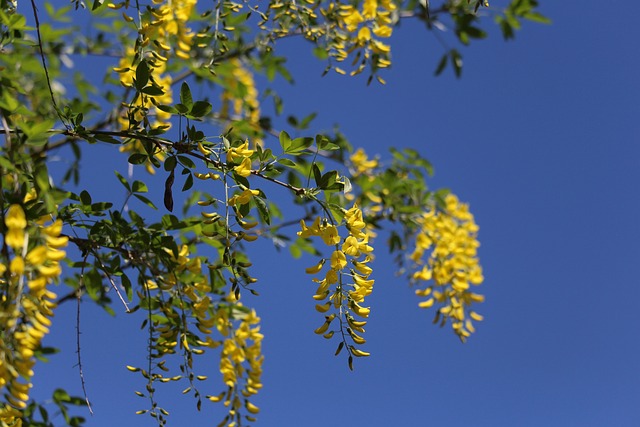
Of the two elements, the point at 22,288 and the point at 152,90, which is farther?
the point at 152,90

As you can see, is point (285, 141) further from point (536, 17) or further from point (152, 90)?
point (536, 17)

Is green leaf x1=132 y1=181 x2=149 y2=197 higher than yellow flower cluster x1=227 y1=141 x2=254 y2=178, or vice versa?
green leaf x1=132 y1=181 x2=149 y2=197

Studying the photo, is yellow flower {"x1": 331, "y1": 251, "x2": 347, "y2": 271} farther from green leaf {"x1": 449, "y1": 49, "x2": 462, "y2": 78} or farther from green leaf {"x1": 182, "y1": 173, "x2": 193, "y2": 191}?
green leaf {"x1": 449, "y1": 49, "x2": 462, "y2": 78}

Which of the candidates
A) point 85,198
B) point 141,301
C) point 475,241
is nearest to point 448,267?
point 475,241

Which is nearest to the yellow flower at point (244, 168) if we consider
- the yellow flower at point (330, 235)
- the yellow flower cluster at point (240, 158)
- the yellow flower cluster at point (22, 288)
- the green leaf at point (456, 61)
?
the yellow flower cluster at point (240, 158)

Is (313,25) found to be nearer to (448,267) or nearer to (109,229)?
(109,229)

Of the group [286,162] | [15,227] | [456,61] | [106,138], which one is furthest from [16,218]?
[456,61]

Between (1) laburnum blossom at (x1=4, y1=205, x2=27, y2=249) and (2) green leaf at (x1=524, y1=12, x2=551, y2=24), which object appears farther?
(2) green leaf at (x1=524, y1=12, x2=551, y2=24)

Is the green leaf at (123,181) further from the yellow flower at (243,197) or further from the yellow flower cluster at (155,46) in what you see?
the yellow flower at (243,197)

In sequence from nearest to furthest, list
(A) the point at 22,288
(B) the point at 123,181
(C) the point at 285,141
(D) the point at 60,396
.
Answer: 1. (A) the point at 22,288
2. (C) the point at 285,141
3. (B) the point at 123,181
4. (D) the point at 60,396

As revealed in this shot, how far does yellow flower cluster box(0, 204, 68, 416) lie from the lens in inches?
49.0

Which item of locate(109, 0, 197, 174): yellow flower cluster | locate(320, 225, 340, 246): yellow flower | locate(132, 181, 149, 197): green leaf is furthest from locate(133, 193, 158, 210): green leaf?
locate(320, 225, 340, 246): yellow flower

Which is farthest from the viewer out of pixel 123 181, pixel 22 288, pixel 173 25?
pixel 173 25

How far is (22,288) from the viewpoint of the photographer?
124 centimetres
